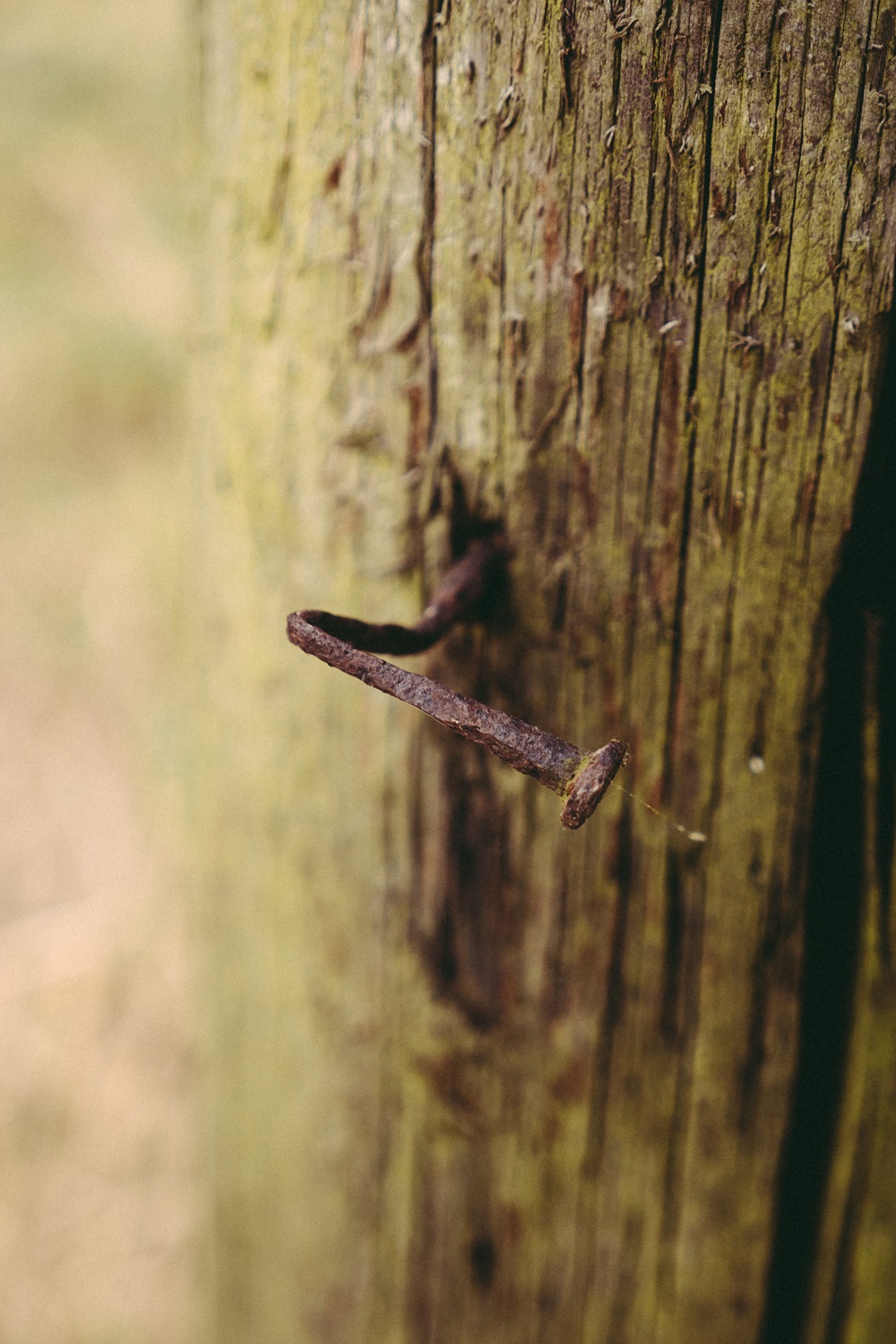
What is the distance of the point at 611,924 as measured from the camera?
101 cm

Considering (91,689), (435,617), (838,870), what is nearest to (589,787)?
(435,617)

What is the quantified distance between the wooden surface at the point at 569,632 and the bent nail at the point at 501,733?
0.28m

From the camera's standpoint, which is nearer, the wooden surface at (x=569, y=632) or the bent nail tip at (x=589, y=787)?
the bent nail tip at (x=589, y=787)

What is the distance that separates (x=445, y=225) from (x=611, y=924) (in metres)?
0.74

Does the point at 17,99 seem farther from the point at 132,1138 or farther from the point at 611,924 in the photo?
the point at 611,924

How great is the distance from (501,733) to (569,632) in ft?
0.95

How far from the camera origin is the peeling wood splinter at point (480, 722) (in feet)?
2.06

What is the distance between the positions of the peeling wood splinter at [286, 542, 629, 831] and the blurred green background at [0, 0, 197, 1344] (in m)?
2.96

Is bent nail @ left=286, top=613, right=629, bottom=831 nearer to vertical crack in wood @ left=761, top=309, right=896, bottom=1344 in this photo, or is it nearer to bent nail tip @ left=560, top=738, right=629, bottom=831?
bent nail tip @ left=560, top=738, right=629, bottom=831

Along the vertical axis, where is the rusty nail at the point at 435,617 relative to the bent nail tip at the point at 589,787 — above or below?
above

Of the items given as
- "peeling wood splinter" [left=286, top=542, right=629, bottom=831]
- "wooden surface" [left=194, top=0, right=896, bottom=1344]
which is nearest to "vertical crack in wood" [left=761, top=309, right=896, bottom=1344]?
"wooden surface" [left=194, top=0, right=896, bottom=1344]

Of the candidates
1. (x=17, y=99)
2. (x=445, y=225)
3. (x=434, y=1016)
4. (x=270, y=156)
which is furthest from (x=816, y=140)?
(x=17, y=99)

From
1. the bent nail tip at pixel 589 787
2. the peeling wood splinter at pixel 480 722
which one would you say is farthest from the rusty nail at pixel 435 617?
the bent nail tip at pixel 589 787

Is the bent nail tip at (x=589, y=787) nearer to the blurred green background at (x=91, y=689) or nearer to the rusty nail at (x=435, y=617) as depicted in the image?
the rusty nail at (x=435, y=617)
